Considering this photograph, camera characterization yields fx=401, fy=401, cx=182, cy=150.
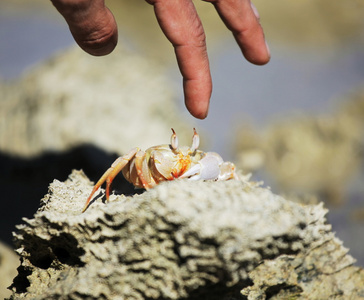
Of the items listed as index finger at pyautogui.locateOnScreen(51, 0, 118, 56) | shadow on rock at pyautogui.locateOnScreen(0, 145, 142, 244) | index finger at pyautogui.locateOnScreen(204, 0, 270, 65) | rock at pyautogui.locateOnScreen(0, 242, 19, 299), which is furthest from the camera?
shadow on rock at pyautogui.locateOnScreen(0, 145, 142, 244)

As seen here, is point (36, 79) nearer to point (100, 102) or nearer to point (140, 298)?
point (100, 102)

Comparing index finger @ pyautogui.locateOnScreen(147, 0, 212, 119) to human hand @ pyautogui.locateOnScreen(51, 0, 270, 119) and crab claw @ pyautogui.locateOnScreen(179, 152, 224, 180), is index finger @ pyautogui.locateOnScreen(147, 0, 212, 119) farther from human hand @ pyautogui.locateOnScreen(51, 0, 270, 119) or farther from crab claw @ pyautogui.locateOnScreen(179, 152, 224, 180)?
crab claw @ pyautogui.locateOnScreen(179, 152, 224, 180)

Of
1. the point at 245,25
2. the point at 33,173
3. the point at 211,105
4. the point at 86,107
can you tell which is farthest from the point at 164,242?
the point at 211,105

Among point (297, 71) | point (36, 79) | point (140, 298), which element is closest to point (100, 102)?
point (36, 79)

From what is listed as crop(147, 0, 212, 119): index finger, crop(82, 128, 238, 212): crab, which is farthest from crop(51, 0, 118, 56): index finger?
crop(82, 128, 238, 212): crab

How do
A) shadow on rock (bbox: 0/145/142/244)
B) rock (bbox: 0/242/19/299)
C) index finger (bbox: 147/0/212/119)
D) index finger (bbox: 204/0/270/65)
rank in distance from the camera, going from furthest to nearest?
shadow on rock (bbox: 0/145/142/244) < rock (bbox: 0/242/19/299) < index finger (bbox: 204/0/270/65) < index finger (bbox: 147/0/212/119)

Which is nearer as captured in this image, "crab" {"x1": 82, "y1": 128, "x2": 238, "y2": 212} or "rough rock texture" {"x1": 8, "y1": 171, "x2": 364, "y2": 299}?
"rough rock texture" {"x1": 8, "y1": 171, "x2": 364, "y2": 299}

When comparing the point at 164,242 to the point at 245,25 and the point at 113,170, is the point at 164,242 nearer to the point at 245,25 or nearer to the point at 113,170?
the point at 113,170
